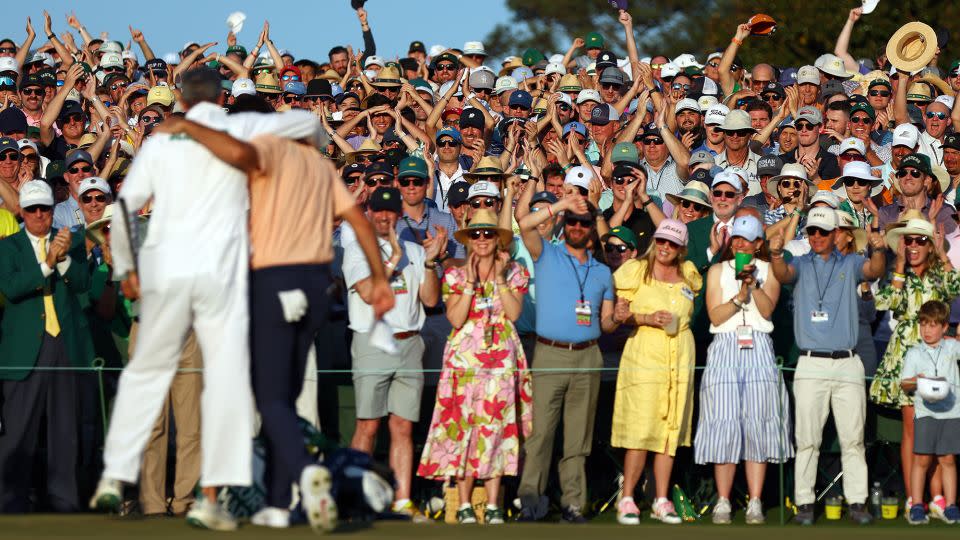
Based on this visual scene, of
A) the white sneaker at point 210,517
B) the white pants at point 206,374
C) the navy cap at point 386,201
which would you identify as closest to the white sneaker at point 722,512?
the navy cap at point 386,201

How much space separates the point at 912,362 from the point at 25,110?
9363 mm

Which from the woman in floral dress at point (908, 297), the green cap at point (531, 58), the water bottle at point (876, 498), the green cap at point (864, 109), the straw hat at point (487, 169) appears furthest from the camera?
the green cap at point (531, 58)

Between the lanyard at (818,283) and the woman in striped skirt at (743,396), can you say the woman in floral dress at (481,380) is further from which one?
the lanyard at (818,283)

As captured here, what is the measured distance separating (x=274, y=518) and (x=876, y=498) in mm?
5437

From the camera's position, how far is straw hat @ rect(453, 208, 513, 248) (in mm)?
11617

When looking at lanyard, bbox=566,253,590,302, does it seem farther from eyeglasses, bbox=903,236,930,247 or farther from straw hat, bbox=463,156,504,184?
eyeglasses, bbox=903,236,930,247

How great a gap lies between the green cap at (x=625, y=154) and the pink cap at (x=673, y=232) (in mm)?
1985

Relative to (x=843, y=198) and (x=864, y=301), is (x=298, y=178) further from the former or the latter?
(x=843, y=198)

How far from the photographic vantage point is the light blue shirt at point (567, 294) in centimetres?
1178

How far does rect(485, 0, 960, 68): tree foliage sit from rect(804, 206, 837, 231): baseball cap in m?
17.6

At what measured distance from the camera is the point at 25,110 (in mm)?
17484

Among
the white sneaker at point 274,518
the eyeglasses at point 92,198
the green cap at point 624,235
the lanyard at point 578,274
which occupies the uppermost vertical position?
the eyeglasses at point 92,198

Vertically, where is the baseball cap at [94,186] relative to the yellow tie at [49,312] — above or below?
above

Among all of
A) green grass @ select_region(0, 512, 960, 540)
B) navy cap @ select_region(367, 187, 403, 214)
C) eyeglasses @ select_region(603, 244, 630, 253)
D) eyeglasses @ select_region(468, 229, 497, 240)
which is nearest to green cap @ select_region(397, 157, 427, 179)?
navy cap @ select_region(367, 187, 403, 214)
